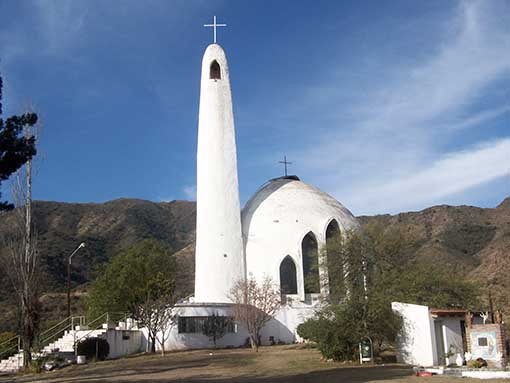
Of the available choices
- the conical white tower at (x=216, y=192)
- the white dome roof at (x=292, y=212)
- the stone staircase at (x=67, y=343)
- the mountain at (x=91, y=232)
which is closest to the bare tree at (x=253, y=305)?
the conical white tower at (x=216, y=192)

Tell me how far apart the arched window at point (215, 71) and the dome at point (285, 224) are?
29.0 feet

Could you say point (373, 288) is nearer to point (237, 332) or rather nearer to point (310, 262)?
point (237, 332)

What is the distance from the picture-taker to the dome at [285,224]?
123 ft

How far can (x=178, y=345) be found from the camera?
1217 inches

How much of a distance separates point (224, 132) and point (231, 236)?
7.16 meters

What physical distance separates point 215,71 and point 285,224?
12.0m

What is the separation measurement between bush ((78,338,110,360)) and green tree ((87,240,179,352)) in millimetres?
2560

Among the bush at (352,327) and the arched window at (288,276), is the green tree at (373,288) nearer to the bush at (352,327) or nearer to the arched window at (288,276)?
the bush at (352,327)

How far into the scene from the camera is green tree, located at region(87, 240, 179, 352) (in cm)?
2909

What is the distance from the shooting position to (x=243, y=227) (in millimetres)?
39094

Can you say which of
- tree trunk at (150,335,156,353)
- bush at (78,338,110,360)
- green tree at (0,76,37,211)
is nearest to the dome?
tree trunk at (150,335,156,353)

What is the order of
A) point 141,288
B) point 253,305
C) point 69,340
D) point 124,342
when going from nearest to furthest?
point 69,340 < point 124,342 < point 253,305 < point 141,288

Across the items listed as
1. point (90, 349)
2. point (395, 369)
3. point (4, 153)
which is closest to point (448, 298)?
point (395, 369)

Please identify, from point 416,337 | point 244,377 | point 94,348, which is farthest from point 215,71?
point 244,377
